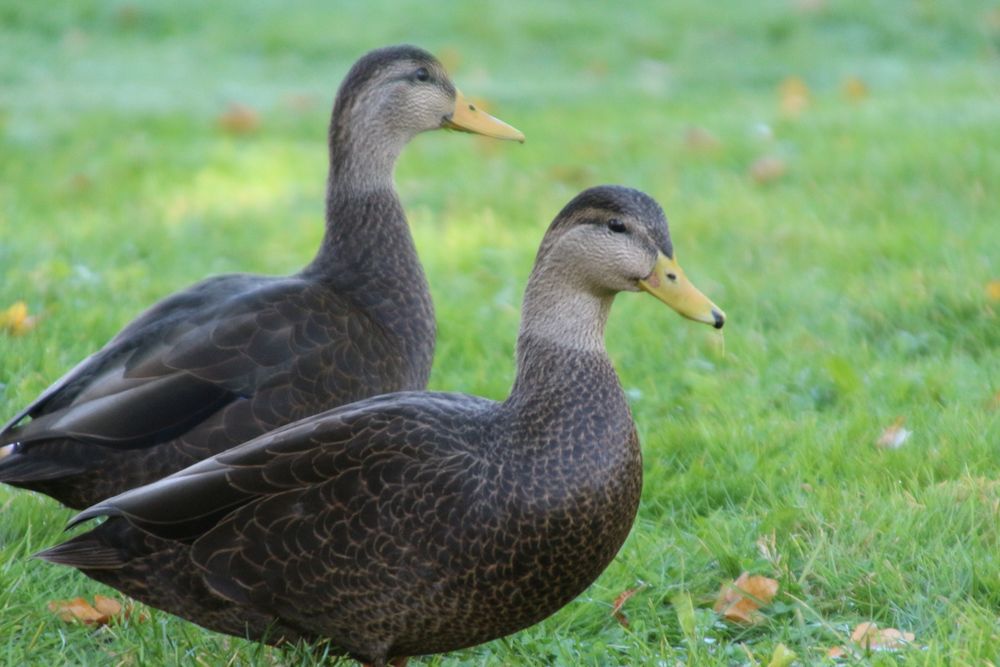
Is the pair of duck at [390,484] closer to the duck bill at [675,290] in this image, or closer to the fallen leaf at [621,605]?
the duck bill at [675,290]


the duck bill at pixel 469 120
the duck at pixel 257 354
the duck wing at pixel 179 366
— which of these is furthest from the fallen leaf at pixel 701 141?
the duck wing at pixel 179 366

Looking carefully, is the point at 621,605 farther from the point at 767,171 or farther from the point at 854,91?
the point at 854,91

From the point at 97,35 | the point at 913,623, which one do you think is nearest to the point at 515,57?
the point at 97,35

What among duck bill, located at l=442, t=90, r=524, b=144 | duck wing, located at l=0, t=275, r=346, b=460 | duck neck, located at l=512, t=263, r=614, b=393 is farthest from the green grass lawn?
duck bill, located at l=442, t=90, r=524, b=144

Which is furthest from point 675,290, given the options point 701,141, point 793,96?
point 793,96

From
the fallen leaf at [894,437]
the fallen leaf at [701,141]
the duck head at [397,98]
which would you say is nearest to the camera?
the fallen leaf at [894,437]

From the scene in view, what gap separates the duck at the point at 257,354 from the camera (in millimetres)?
3371

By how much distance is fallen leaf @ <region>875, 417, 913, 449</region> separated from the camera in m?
3.87

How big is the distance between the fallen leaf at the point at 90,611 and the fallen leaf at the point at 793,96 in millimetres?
5563

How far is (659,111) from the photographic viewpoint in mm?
8797

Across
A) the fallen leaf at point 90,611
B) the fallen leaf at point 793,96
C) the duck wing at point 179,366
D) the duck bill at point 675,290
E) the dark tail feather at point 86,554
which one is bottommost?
the fallen leaf at point 90,611

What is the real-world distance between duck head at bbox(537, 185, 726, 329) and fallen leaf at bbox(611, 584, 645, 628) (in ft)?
2.37

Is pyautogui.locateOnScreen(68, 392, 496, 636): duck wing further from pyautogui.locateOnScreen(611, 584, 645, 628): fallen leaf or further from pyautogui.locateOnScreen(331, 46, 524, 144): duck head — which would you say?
pyautogui.locateOnScreen(331, 46, 524, 144): duck head

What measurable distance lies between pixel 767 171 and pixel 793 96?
2.19 m
